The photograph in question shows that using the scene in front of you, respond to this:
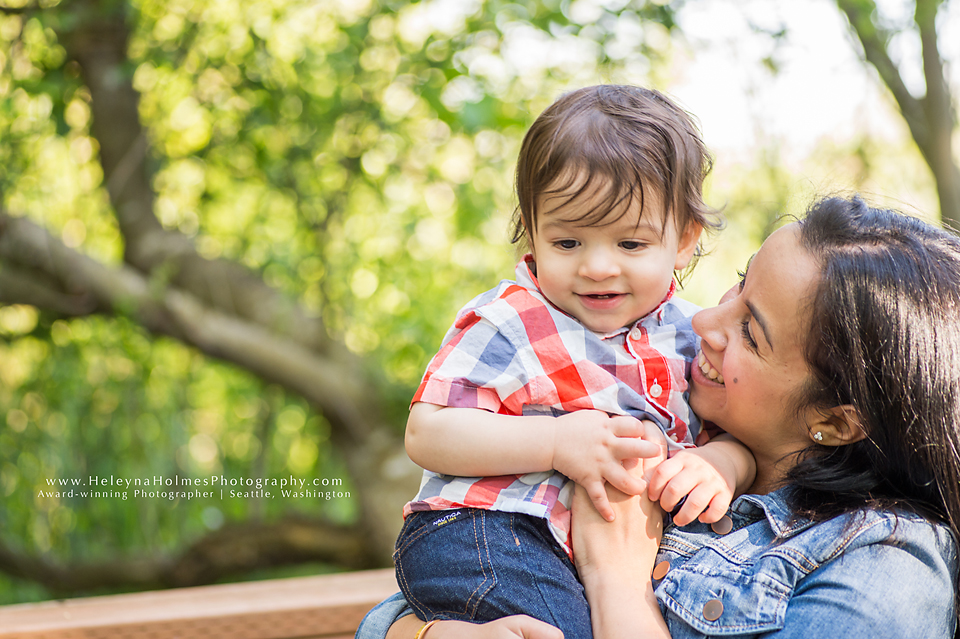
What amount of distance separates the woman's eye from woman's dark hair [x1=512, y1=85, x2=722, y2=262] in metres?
0.21

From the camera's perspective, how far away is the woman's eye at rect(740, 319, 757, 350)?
118cm

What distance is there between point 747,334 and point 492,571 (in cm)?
52

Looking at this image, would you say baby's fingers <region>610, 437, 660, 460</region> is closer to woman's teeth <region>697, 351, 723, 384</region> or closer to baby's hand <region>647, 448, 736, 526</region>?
baby's hand <region>647, 448, 736, 526</region>

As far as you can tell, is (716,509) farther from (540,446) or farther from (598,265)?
(598,265)

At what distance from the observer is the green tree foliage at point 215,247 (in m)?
2.94

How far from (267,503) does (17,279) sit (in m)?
1.48

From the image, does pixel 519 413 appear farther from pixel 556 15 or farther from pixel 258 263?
pixel 258 263

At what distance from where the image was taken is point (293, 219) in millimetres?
3508

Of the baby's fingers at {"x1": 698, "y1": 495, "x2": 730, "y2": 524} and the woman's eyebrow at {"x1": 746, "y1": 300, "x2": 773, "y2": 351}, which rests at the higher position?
the woman's eyebrow at {"x1": 746, "y1": 300, "x2": 773, "y2": 351}

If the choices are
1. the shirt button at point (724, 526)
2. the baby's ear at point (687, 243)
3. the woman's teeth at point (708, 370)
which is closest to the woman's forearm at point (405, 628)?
the shirt button at point (724, 526)

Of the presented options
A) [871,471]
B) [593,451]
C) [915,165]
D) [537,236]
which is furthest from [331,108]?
[915,165]

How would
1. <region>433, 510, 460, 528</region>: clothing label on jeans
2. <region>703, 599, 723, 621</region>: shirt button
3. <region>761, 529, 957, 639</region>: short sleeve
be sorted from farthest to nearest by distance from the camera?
<region>433, 510, 460, 528</region>: clothing label on jeans
<region>703, 599, 723, 621</region>: shirt button
<region>761, 529, 957, 639</region>: short sleeve

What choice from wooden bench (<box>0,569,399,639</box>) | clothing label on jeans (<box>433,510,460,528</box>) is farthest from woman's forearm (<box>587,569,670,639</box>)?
wooden bench (<box>0,569,399,639</box>)

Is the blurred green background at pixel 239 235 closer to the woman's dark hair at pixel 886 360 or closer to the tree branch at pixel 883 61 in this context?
the tree branch at pixel 883 61
